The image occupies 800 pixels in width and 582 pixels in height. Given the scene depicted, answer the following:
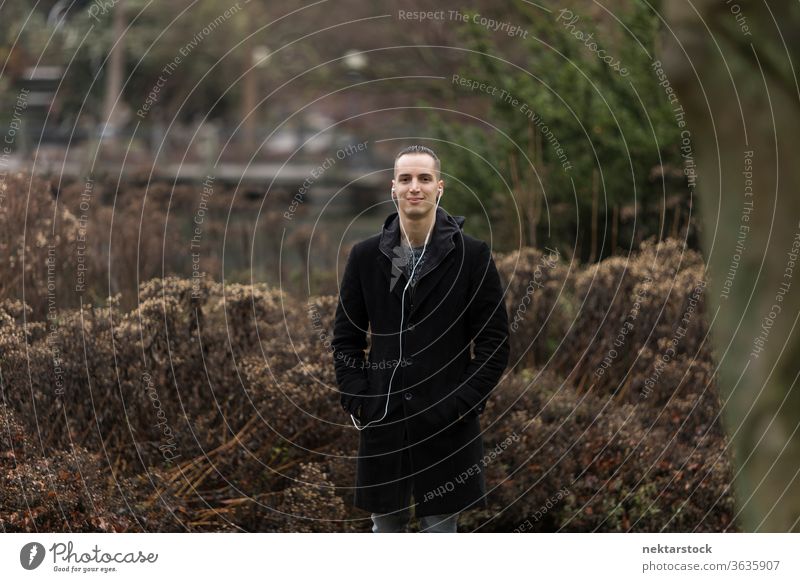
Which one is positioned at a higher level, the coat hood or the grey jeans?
the coat hood

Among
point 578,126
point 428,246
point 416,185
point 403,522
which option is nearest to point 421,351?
point 428,246

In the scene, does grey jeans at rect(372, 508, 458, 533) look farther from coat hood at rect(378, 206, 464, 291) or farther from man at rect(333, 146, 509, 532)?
coat hood at rect(378, 206, 464, 291)

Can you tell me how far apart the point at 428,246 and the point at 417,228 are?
0.30 ft

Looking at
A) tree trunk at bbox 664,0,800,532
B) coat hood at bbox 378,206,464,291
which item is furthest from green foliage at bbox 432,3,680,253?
tree trunk at bbox 664,0,800,532

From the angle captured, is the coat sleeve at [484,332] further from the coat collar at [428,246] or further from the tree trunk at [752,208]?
the tree trunk at [752,208]

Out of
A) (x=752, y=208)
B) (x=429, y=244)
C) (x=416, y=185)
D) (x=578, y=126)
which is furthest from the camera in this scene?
(x=578, y=126)

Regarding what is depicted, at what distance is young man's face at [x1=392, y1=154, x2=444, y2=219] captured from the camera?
16.6 ft

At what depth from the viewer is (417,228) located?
5125 millimetres

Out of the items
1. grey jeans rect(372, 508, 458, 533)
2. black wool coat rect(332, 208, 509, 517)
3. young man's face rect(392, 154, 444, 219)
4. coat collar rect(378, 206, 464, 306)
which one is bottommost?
grey jeans rect(372, 508, 458, 533)

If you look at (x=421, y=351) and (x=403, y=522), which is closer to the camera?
(x=421, y=351)

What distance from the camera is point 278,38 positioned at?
30453 mm

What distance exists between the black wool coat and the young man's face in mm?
147

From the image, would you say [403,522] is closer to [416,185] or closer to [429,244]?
[429,244]

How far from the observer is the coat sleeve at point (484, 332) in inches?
199
